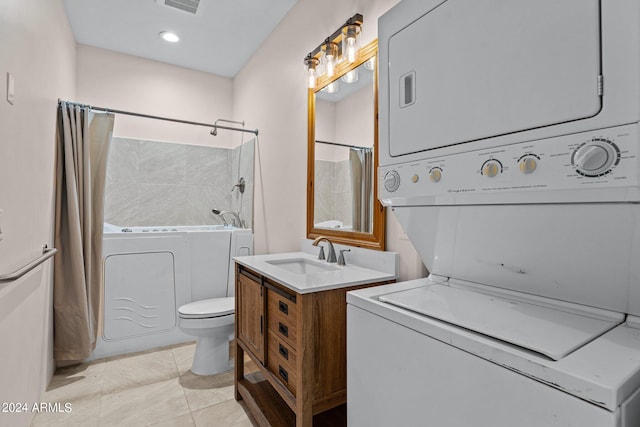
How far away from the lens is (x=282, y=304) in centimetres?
142

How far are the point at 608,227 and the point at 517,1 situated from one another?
522 millimetres

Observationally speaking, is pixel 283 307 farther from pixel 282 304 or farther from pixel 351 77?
pixel 351 77

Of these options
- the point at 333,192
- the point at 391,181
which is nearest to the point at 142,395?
the point at 333,192

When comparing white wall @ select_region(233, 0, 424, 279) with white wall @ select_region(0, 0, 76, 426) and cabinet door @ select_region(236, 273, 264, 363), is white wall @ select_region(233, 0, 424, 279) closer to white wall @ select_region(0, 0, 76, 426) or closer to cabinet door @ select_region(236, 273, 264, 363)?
cabinet door @ select_region(236, 273, 264, 363)

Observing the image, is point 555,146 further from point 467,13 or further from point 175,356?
point 175,356

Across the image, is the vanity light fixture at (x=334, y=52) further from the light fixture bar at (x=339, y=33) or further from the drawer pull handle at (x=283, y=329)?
the drawer pull handle at (x=283, y=329)

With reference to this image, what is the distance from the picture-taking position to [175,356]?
249 centimetres

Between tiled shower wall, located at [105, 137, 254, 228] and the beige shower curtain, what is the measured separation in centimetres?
101

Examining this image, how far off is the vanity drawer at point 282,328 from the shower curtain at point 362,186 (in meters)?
0.63

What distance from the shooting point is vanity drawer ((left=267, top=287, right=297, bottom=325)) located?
1328mm

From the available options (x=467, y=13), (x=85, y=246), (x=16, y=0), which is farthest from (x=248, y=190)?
(x=467, y=13)

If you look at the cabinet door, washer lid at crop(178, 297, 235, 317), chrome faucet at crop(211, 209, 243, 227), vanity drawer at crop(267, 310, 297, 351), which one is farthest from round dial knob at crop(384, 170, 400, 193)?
chrome faucet at crop(211, 209, 243, 227)

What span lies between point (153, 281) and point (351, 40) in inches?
91.7

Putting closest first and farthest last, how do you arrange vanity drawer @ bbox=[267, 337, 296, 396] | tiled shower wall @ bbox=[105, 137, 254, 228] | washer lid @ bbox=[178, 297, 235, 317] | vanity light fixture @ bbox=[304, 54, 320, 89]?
vanity drawer @ bbox=[267, 337, 296, 396], vanity light fixture @ bbox=[304, 54, 320, 89], washer lid @ bbox=[178, 297, 235, 317], tiled shower wall @ bbox=[105, 137, 254, 228]
